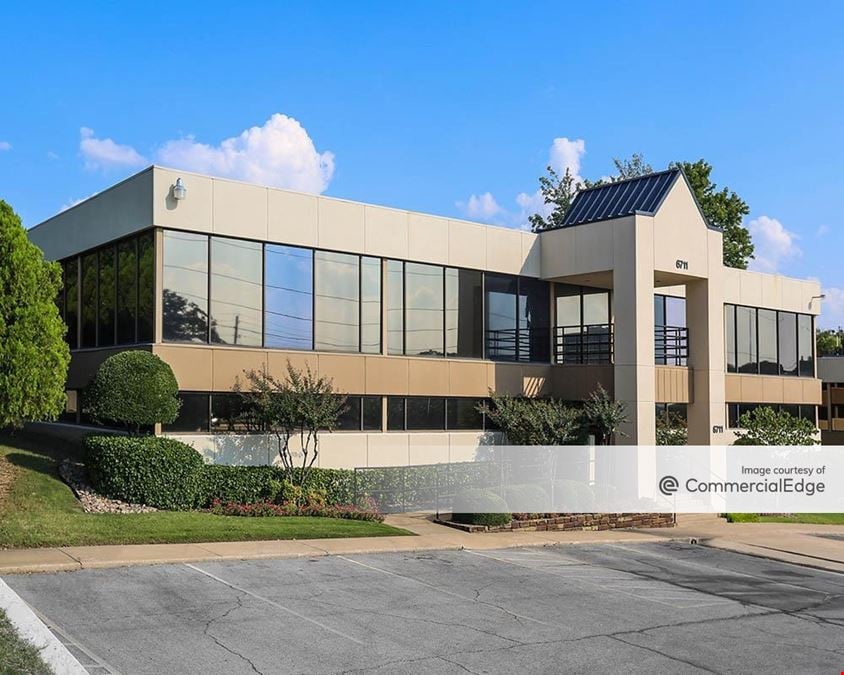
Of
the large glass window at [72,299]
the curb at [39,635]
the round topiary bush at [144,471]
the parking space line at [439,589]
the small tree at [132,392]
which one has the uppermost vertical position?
the large glass window at [72,299]

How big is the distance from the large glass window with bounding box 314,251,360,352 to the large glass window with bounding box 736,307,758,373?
61.5 ft

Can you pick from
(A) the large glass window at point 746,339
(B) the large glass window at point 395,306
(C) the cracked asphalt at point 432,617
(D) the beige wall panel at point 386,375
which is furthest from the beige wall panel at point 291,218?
(A) the large glass window at point 746,339

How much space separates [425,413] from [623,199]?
371 inches

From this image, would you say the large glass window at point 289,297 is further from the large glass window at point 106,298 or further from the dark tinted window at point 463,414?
the dark tinted window at point 463,414

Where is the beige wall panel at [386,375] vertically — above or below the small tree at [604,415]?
above

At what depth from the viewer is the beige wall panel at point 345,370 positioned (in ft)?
79.5

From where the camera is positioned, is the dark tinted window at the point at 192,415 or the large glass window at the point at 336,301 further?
the large glass window at the point at 336,301

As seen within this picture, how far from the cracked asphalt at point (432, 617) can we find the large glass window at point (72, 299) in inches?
538

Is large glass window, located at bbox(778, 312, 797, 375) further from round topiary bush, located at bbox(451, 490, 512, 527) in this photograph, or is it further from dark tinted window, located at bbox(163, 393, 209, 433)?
dark tinted window, located at bbox(163, 393, 209, 433)

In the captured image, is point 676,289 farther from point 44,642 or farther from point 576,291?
point 44,642

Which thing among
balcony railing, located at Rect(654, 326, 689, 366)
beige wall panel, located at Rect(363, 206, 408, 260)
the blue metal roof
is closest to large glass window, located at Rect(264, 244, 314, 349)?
beige wall panel, located at Rect(363, 206, 408, 260)

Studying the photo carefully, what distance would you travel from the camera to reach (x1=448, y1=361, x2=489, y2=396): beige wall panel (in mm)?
26750

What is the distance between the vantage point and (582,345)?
98.5 ft

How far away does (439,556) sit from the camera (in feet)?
58.8
